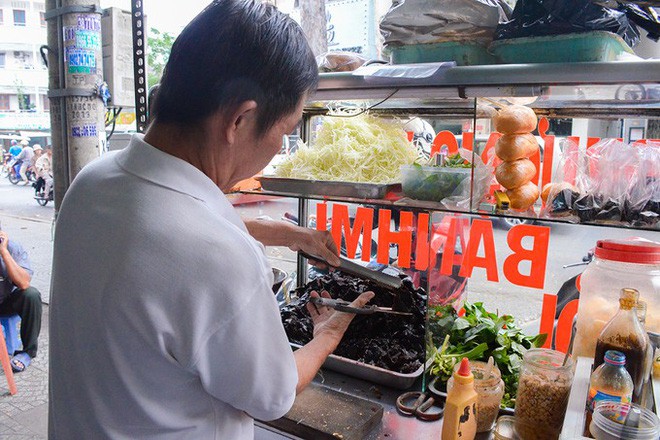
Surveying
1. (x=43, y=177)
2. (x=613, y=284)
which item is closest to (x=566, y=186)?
(x=613, y=284)

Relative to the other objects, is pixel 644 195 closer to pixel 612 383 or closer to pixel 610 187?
pixel 610 187

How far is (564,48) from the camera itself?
1.48m

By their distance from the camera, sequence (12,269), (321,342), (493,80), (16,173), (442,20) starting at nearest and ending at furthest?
1. (321,342)
2. (493,80)
3. (442,20)
4. (12,269)
5. (16,173)

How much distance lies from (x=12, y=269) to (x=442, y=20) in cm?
416

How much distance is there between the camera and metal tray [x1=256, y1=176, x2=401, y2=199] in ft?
6.44

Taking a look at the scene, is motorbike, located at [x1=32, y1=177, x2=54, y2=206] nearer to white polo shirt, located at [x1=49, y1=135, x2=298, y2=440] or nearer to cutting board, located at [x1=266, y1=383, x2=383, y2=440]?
cutting board, located at [x1=266, y1=383, x2=383, y2=440]

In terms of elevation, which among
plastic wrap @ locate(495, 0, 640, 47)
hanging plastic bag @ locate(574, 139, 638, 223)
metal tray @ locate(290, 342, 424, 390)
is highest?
plastic wrap @ locate(495, 0, 640, 47)

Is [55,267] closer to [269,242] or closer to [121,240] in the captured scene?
[121,240]

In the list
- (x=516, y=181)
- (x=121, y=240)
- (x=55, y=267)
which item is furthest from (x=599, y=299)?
(x=55, y=267)

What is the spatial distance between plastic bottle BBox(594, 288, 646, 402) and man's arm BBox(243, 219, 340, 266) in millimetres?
1048

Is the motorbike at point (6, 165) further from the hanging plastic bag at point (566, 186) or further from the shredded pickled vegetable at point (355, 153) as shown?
the hanging plastic bag at point (566, 186)

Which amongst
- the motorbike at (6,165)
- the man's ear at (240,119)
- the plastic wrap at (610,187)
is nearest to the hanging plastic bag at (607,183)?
the plastic wrap at (610,187)

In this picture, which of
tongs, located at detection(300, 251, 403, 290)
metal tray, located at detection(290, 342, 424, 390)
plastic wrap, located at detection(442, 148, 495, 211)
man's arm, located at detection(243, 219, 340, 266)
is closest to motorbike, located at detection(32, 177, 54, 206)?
man's arm, located at detection(243, 219, 340, 266)

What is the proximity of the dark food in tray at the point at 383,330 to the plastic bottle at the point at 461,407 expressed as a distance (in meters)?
0.46
